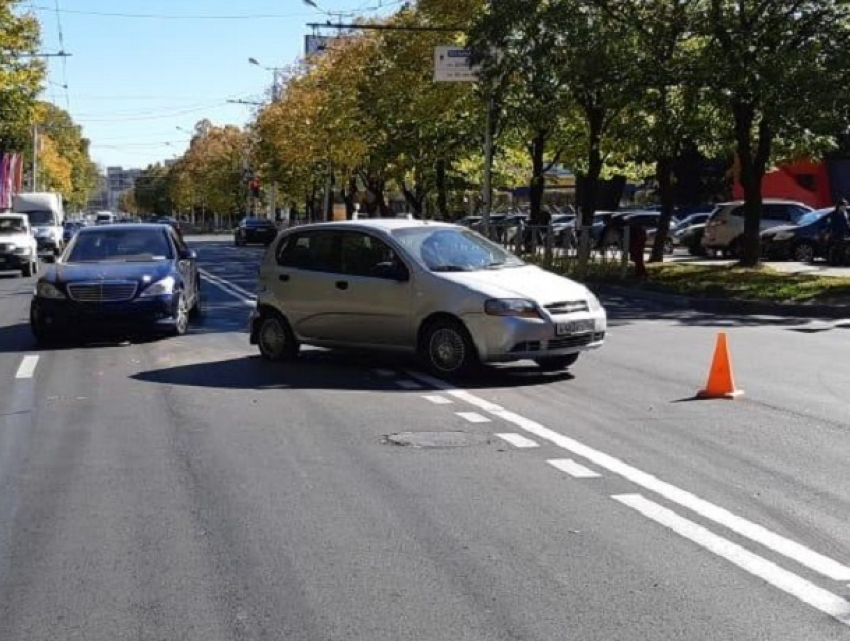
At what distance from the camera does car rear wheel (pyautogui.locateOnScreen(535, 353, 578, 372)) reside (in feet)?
40.1

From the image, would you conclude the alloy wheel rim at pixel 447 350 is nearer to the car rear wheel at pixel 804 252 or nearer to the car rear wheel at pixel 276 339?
the car rear wheel at pixel 276 339

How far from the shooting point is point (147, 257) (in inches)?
644

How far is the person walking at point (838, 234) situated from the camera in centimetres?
2975

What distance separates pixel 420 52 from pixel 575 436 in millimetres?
32873

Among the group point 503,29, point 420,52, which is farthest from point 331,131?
point 503,29

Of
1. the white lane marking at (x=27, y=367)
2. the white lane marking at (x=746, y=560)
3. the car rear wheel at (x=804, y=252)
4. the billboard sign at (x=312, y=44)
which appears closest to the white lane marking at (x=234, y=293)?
the white lane marking at (x=27, y=367)

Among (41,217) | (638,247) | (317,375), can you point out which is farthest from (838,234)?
(41,217)

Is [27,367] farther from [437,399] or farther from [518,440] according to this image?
[518,440]

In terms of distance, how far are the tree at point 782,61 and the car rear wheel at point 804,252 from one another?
7957 millimetres

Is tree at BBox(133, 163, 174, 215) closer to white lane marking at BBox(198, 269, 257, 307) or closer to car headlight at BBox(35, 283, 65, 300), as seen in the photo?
white lane marking at BBox(198, 269, 257, 307)

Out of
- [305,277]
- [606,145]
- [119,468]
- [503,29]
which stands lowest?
[119,468]

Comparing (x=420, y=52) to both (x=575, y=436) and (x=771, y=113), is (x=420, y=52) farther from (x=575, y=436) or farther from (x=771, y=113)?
(x=575, y=436)

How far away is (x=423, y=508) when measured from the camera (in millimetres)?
6617

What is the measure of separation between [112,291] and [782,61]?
14.4 m
